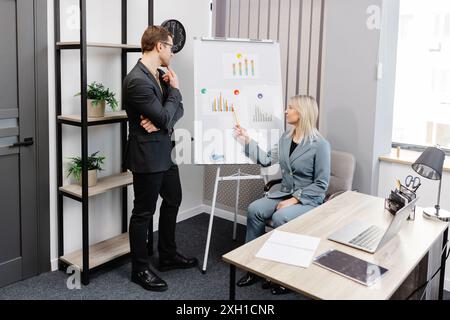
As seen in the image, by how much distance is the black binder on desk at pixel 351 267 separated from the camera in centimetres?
185

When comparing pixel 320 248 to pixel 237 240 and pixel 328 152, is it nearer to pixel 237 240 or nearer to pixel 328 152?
pixel 328 152

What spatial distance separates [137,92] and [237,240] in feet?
5.52

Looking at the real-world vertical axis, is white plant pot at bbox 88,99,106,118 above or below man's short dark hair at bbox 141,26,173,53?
below

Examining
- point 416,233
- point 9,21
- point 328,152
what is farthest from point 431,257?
point 9,21

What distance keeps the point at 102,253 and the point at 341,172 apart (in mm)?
1800

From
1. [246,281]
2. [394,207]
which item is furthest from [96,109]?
[394,207]

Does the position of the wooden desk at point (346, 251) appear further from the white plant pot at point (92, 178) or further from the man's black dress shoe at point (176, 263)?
the white plant pot at point (92, 178)

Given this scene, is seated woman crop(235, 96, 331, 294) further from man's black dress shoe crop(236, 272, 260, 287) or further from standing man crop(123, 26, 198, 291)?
standing man crop(123, 26, 198, 291)

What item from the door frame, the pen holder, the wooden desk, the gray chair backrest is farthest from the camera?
the gray chair backrest

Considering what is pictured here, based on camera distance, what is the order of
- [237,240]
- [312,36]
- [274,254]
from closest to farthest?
[274,254] < [312,36] < [237,240]

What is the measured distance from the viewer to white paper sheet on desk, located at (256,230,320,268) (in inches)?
78.5

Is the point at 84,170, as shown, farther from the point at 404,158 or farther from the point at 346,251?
the point at 404,158

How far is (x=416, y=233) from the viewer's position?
232 centimetres

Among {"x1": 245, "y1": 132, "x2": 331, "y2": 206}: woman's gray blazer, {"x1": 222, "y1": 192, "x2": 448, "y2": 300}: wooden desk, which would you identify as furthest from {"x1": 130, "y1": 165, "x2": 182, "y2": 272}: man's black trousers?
{"x1": 222, "y1": 192, "x2": 448, "y2": 300}: wooden desk
